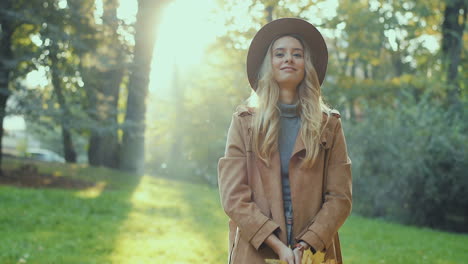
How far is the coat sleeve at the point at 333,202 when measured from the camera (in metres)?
2.38

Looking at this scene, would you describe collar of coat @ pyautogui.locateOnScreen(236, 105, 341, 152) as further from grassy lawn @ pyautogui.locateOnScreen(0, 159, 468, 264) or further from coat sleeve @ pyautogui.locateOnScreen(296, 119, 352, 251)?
grassy lawn @ pyautogui.locateOnScreen(0, 159, 468, 264)

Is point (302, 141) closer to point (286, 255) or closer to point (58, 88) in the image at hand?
point (286, 255)

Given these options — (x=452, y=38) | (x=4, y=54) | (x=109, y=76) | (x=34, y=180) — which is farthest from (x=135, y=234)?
(x=452, y=38)

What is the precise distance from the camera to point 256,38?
109 inches

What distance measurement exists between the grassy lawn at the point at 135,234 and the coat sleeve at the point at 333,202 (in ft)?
13.0

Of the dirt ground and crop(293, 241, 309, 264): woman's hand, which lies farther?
the dirt ground

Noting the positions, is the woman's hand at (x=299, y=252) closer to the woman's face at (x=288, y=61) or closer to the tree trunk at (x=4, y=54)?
the woman's face at (x=288, y=61)

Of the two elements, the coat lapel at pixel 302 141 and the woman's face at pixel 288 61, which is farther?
the woman's face at pixel 288 61

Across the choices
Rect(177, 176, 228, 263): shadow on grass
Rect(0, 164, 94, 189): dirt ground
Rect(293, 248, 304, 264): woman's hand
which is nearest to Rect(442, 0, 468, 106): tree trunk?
Rect(177, 176, 228, 263): shadow on grass

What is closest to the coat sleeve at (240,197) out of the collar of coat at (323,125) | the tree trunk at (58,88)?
the collar of coat at (323,125)

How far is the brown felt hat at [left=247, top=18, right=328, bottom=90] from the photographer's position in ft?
9.03

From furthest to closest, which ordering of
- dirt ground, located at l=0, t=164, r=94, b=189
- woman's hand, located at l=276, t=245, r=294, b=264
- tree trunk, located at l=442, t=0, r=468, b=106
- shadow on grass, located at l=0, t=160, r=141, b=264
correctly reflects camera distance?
1. tree trunk, located at l=442, t=0, r=468, b=106
2. dirt ground, located at l=0, t=164, r=94, b=189
3. shadow on grass, located at l=0, t=160, r=141, b=264
4. woman's hand, located at l=276, t=245, r=294, b=264

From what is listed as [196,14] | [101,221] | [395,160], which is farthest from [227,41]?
[101,221]

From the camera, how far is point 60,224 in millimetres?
7551
